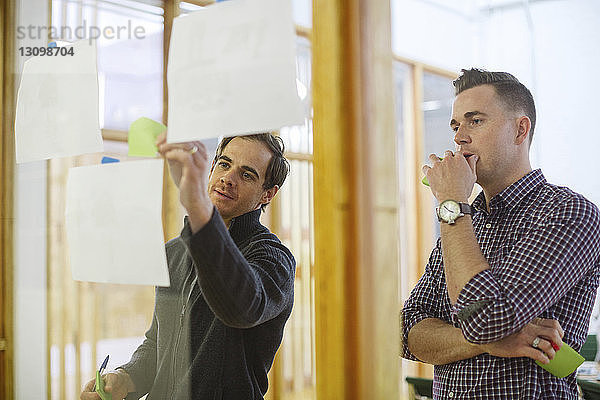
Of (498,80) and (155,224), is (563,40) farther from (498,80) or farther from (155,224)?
(155,224)

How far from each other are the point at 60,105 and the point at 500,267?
0.88 meters

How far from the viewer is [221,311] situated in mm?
850

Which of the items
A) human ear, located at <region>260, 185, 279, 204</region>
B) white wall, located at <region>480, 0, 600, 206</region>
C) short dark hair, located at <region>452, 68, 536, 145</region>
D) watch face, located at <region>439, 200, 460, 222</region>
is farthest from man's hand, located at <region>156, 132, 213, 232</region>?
white wall, located at <region>480, 0, 600, 206</region>

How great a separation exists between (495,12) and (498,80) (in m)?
3.77

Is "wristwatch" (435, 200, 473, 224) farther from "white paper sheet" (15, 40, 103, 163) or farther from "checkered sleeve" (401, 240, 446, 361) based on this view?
"white paper sheet" (15, 40, 103, 163)

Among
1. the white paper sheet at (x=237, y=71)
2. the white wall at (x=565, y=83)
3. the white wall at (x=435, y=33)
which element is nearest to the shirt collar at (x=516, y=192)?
the white paper sheet at (x=237, y=71)

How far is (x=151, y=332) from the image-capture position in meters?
0.96

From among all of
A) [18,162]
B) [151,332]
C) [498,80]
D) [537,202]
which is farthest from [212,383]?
[498,80]

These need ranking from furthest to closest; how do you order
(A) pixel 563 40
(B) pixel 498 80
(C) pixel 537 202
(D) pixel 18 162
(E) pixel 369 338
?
(A) pixel 563 40, (B) pixel 498 80, (C) pixel 537 202, (D) pixel 18 162, (E) pixel 369 338

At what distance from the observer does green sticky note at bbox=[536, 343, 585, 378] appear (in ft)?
3.93

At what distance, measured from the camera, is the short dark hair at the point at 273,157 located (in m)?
0.82

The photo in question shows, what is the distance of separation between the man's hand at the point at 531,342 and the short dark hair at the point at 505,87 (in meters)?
0.50

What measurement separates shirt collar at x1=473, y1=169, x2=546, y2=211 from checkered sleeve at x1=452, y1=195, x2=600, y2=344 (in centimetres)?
11

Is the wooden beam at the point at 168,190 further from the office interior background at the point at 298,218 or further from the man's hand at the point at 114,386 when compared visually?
the man's hand at the point at 114,386
